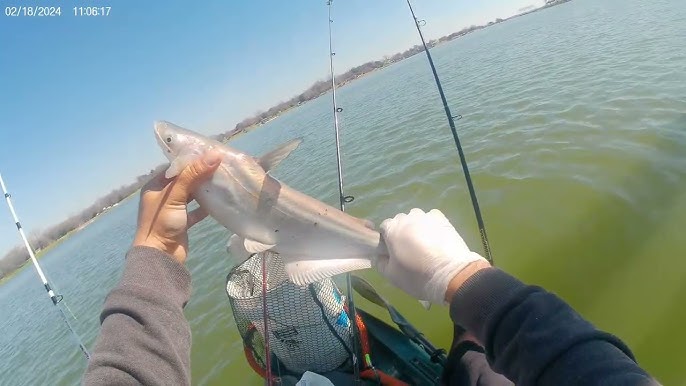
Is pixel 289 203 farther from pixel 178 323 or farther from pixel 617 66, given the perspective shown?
pixel 617 66

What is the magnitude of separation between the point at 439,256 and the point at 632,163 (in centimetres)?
736

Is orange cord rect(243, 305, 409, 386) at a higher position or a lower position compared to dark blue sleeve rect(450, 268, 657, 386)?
lower

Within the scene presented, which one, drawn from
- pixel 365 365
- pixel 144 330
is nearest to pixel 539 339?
pixel 144 330

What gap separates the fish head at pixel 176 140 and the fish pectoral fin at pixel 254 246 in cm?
88

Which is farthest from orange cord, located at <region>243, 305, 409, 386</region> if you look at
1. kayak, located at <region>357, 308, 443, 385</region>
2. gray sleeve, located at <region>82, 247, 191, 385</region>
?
gray sleeve, located at <region>82, 247, 191, 385</region>

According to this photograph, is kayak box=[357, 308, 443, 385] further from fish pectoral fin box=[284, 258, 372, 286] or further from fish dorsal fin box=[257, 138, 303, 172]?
fish dorsal fin box=[257, 138, 303, 172]

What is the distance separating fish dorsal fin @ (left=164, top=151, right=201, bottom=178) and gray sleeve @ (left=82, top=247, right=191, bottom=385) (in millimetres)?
585

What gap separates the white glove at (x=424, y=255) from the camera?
95.0 inches

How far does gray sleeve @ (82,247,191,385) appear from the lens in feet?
6.36

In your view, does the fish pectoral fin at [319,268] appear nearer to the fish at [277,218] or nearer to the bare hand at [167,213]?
the fish at [277,218]

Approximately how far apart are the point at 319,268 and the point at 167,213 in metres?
1.32

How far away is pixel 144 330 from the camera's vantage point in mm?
2117

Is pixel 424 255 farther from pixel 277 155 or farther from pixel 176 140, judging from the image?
pixel 176 140

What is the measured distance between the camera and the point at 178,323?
7.62 feet
